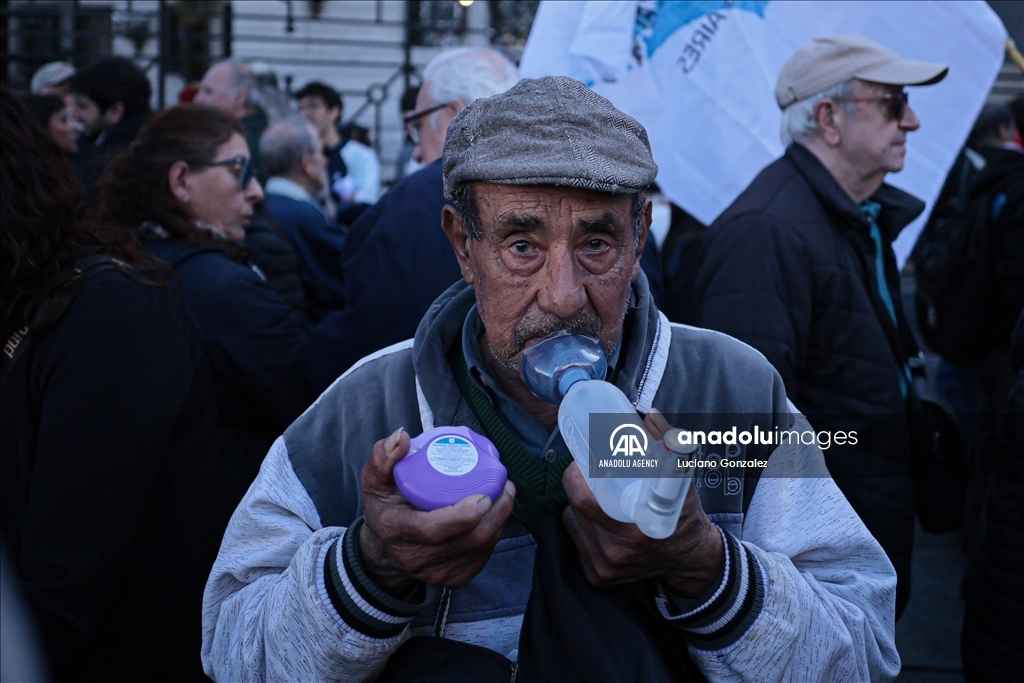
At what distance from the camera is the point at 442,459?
4.87ft

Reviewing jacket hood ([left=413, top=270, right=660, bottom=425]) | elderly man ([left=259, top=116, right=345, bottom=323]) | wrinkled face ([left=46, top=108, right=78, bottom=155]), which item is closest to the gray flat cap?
jacket hood ([left=413, top=270, right=660, bottom=425])

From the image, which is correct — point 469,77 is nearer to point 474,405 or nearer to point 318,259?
point 318,259

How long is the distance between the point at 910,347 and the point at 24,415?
2.83 meters

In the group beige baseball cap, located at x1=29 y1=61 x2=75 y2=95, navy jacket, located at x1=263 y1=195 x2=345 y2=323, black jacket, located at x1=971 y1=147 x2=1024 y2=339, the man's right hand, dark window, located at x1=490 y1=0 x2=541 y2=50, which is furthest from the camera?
dark window, located at x1=490 y1=0 x2=541 y2=50

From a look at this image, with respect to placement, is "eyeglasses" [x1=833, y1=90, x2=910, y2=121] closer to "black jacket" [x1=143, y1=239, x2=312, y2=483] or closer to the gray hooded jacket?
the gray hooded jacket

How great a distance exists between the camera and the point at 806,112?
345 centimetres

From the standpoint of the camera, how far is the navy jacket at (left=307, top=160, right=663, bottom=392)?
3.12 meters

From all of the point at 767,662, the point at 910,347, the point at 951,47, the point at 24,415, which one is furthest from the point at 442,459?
the point at 951,47

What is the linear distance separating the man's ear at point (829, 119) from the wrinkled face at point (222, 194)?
2.17m

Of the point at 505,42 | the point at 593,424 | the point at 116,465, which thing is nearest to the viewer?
the point at 593,424

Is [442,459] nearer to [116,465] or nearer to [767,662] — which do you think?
[767,662]

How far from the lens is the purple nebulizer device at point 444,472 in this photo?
57.6 inches

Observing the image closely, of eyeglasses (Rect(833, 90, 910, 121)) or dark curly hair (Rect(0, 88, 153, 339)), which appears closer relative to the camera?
dark curly hair (Rect(0, 88, 153, 339))

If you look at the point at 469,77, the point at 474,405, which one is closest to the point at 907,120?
the point at 469,77
